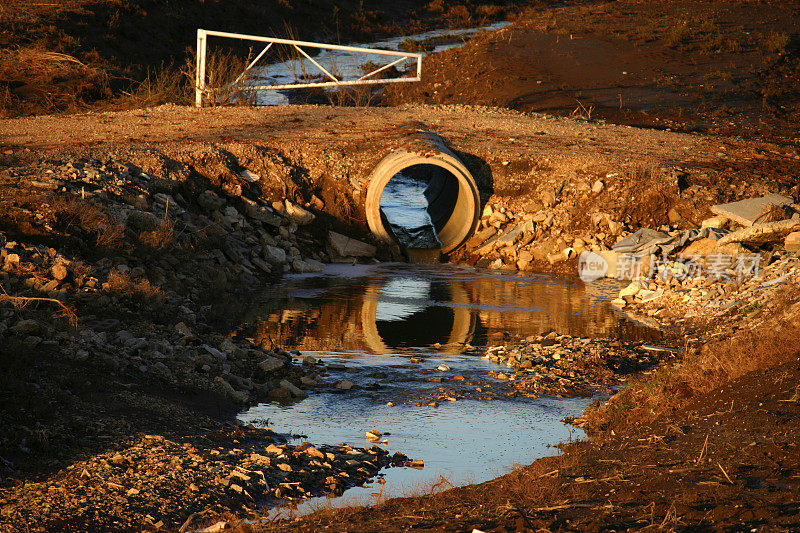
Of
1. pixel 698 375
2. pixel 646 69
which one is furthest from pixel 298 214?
pixel 646 69

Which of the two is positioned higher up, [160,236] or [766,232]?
[766,232]

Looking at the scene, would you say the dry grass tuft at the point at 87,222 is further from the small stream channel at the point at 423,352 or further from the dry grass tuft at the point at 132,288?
the small stream channel at the point at 423,352

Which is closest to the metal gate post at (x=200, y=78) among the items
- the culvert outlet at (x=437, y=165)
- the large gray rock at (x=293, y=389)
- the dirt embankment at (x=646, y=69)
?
the culvert outlet at (x=437, y=165)

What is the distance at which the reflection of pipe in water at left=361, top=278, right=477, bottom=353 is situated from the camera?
9078 millimetres

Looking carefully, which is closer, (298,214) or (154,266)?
(154,266)

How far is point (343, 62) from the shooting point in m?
30.2

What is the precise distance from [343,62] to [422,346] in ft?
76.3

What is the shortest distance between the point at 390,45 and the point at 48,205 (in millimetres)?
25419

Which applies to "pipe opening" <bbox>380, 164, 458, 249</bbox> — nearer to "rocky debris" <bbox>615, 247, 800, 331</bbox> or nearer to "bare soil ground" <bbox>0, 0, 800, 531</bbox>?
"bare soil ground" <bbox>0, 0, 800, 531</bbox>

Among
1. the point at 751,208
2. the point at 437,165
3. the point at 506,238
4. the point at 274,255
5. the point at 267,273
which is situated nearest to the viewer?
the point at 751,208

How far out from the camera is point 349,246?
1309 centimetres

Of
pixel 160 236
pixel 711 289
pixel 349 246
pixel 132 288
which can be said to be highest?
pixel 160 236

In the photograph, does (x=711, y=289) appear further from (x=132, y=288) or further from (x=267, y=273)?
(x=132, y=288)

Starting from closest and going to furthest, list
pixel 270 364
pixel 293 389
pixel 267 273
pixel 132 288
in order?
pixel 293 389 < pixel 270 364 < pixel 132 288 < pixel 267 273
